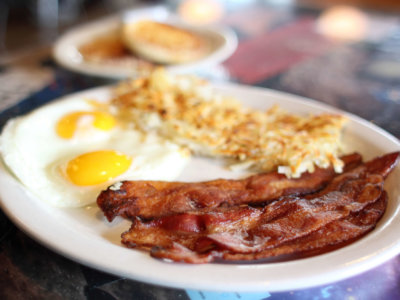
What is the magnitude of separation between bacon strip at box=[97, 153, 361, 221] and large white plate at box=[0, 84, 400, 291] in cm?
9

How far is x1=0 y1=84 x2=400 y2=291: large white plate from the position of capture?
45.4 inches

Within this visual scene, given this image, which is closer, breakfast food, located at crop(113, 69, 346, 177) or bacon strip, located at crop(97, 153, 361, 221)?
bacon strip, located at crop(97, 153, 361, 221)

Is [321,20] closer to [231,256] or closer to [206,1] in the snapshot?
[206,1]

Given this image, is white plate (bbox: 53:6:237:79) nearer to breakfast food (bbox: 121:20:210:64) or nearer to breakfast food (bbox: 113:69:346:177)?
breakfast food (bbox: 121:20:210:64)

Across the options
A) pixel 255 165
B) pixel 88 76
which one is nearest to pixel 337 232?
pixel 255 165

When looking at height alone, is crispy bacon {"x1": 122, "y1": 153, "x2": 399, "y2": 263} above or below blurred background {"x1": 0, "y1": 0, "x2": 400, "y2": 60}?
above

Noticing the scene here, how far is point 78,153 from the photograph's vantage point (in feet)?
6.28

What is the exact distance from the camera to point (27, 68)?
3.27m

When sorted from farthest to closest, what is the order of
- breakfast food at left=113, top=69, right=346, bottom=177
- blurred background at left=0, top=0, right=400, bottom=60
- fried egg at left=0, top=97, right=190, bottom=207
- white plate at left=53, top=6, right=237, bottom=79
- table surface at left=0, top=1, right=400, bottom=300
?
blurred background at left=0, top=0, right=400, bottom=60, white plate at left=53, top=6, right=237, bottom=79, breakfast food at left=113, top=69, right=346, bottom=177, fried egg at left=0, top=97, right=190, bottom=207, table surface at left=0, top=1, right=400, bottom=300

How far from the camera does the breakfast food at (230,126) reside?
188 centimetres

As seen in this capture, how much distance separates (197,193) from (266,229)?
374mm

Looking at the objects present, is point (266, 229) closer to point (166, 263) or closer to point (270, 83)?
point (166, 263)

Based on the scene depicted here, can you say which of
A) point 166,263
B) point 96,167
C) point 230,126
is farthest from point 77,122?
point 166,263

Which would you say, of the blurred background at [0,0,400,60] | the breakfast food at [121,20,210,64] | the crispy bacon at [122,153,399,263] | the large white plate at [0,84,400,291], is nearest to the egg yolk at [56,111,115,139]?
the large white plate at [0,84,400,291]
